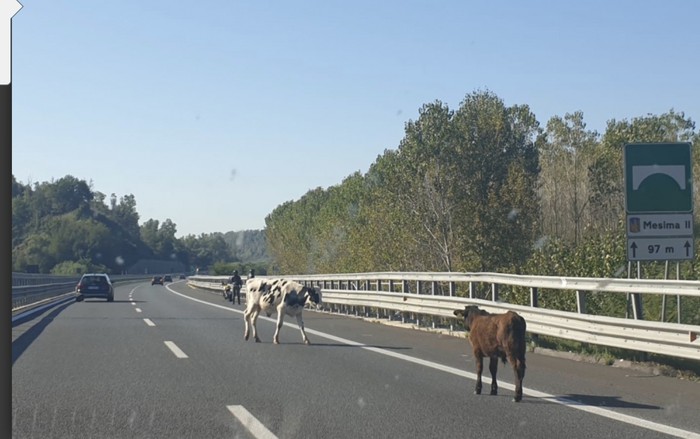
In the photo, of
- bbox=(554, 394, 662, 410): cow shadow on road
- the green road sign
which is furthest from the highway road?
the green road sign

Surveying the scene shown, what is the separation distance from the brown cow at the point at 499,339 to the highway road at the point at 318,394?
0.31 metres

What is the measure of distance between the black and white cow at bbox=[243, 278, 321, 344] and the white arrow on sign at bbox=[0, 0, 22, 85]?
40.8 feet

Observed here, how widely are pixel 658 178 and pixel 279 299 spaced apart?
6904 mm

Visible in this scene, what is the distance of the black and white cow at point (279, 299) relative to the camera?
15.8m

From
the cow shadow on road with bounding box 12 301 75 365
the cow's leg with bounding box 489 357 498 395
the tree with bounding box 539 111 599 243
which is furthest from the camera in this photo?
the tree with bounding box 539 111 599 243

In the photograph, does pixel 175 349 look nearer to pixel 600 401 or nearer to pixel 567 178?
pixel 600 401

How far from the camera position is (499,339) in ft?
28.9

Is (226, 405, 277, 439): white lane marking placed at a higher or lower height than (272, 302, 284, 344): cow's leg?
lower

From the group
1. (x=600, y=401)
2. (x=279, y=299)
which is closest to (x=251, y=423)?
(x=600, y=401)

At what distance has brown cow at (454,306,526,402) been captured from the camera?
28.3 feet

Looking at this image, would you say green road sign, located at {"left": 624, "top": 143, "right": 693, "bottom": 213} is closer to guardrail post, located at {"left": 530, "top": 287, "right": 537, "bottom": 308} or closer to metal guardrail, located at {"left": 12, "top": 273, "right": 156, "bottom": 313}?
guardrail post, located at {"left": 530, "top": 287, "right": 537, "bottom": 308}

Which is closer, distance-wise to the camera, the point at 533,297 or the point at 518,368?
the point at 518,368

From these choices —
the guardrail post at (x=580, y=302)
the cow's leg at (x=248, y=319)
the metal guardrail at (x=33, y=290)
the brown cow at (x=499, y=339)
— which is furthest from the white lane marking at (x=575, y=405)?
the metal guardrail at (x=33, y=290)

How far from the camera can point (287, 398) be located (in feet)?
30.0
